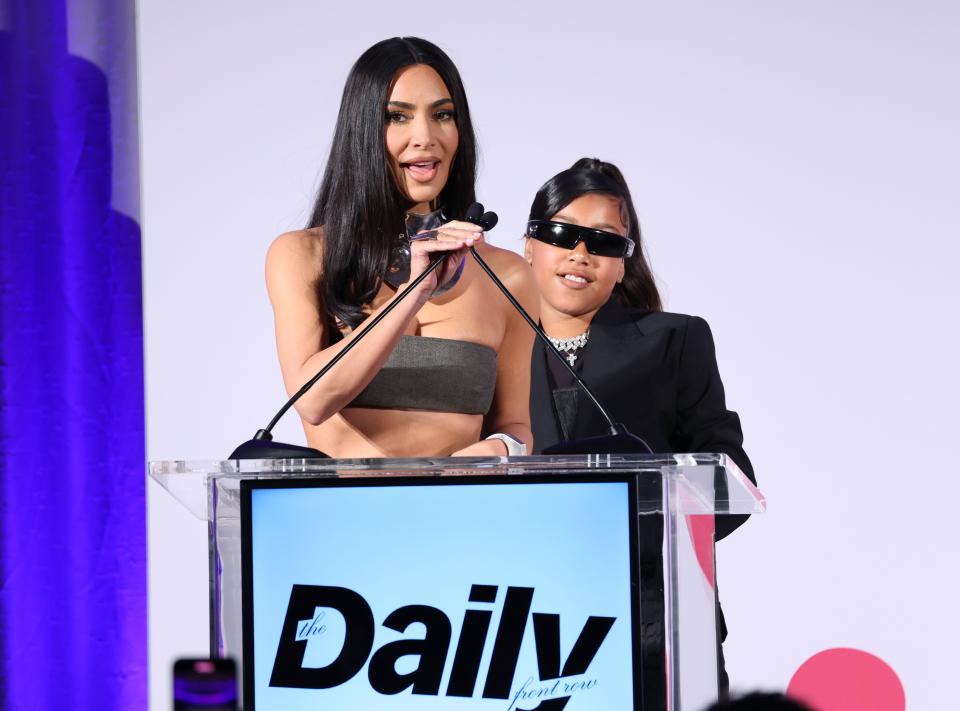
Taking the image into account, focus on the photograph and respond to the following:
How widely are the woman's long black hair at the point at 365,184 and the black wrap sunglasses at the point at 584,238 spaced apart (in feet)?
1.38

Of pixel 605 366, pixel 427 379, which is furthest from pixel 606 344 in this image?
pixel 427 379

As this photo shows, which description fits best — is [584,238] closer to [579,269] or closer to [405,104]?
[579,269]

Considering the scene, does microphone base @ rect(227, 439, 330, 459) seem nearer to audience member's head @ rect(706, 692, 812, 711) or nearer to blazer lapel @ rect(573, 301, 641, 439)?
audience member's head @ rect(706, 692, 812, 711)

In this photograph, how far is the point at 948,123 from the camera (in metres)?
3.00

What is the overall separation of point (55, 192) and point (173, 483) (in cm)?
144

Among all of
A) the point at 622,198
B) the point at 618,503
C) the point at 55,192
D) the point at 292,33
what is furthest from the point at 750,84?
the point at 618,503

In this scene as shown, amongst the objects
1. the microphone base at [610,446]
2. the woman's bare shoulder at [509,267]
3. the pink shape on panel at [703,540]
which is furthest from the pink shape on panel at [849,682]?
the microphone base at [610,446]

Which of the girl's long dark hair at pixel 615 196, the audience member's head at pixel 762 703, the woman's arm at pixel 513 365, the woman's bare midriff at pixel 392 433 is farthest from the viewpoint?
the girl's long dark hair at pixel 615 196

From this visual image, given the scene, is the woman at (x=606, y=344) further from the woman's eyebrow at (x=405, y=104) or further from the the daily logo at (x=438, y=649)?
the the daily logo at (x=438, y=649)

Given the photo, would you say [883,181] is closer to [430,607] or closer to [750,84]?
[750,84]

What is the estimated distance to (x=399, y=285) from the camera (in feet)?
6.35

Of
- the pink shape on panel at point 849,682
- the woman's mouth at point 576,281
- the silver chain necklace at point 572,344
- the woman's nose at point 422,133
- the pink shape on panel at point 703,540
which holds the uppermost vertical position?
the woman's nose at point 422,133

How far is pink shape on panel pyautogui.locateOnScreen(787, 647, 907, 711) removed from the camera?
2732 mm

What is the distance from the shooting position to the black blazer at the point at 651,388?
2.31m
